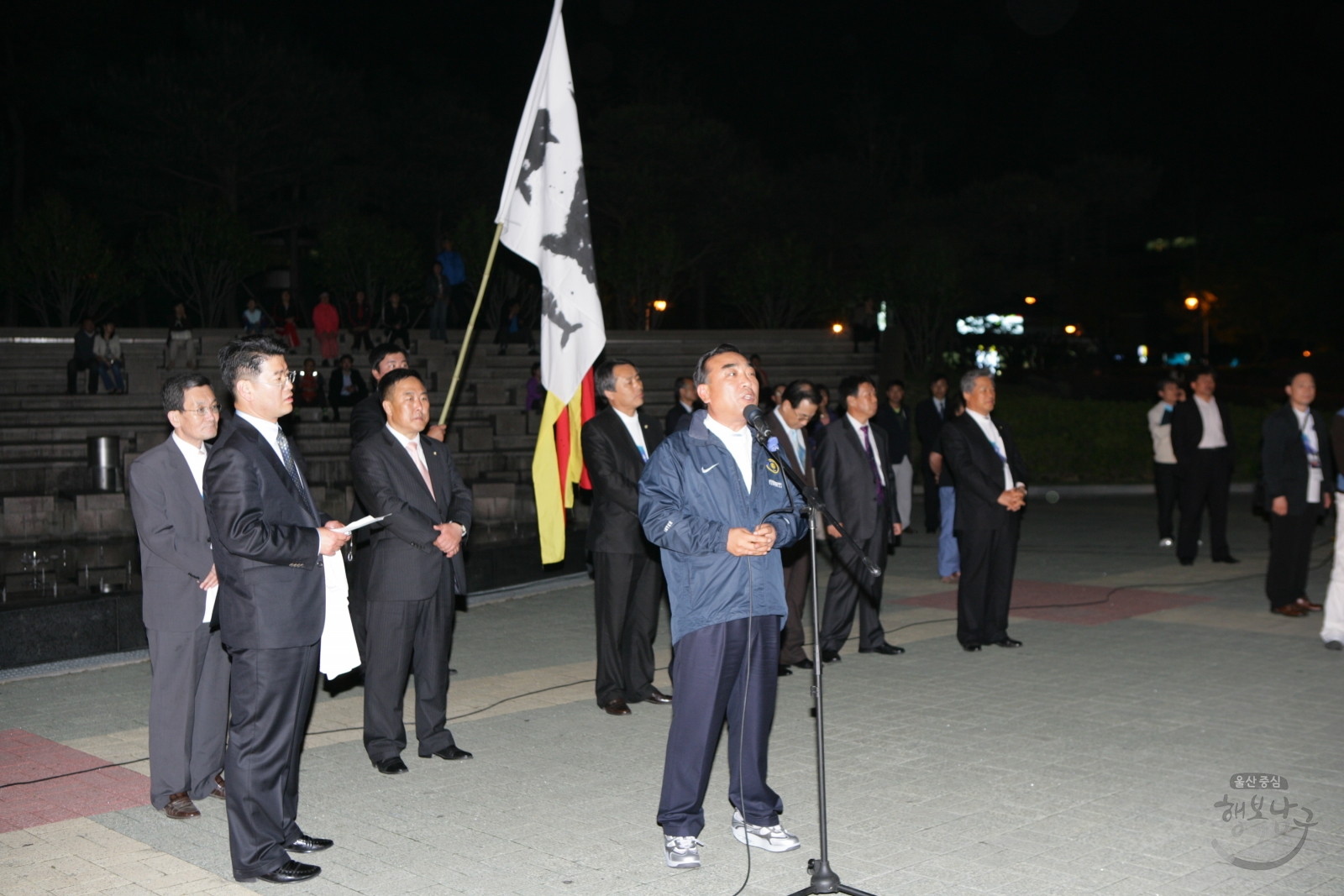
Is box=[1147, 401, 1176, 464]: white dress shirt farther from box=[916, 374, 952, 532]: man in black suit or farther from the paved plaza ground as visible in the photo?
the paved plaza ground

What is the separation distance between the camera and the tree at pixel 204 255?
31.7 meters

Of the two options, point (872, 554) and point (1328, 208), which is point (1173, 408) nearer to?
point (872, 554)

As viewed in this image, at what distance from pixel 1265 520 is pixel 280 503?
1596cm

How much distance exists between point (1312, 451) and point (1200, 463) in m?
3.00

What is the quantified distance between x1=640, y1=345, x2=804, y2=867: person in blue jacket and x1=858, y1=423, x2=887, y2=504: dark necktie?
3.87m

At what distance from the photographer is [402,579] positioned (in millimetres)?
6445

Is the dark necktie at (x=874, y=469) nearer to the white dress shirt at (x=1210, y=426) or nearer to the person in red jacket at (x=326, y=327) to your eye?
the white dress shirt at (x=1210, y=426)

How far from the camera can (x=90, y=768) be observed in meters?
6.46

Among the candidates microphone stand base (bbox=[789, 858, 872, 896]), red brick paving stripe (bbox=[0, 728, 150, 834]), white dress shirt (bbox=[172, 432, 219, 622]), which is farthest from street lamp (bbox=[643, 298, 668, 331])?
microphone stand base (bbox=[789, 858, 872, 896])

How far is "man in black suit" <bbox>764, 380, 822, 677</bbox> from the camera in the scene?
8.57 m

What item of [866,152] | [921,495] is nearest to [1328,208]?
[866,152]

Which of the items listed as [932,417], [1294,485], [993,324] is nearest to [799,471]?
[1294,485]

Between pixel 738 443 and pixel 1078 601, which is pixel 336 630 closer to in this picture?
pixel 738 443

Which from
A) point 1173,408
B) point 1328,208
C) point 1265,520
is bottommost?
point 1265,520
